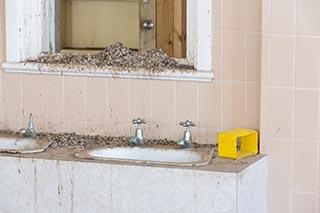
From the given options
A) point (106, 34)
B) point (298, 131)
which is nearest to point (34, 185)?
point (106, 34)

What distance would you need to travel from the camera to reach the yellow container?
289 cm

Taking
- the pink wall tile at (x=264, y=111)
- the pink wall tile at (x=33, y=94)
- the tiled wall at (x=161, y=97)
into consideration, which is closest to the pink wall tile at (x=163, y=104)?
the tiled wall at (x=161, y=97)

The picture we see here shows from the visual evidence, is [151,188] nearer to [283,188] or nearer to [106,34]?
[283,188]

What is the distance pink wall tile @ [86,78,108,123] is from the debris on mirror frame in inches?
2.6

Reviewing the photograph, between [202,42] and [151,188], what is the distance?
0.59m

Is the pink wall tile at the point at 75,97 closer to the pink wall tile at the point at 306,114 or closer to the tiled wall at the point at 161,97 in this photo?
the tiled wall at the point at 161,97

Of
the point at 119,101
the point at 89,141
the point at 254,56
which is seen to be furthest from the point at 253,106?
the point at 89,141

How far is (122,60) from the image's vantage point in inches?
126

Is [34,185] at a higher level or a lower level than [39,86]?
lower

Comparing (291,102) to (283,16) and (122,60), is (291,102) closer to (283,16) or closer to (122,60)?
(283,16)

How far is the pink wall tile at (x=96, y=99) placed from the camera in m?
3.21

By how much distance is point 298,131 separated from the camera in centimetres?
288

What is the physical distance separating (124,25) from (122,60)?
0.48 ft

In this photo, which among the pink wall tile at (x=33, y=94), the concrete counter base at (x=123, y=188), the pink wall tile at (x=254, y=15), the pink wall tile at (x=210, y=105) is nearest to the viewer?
the concrete counter base at (x=123, y=188)
